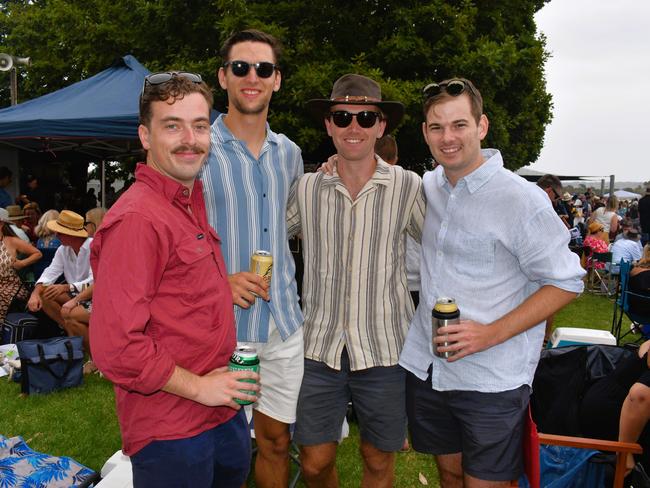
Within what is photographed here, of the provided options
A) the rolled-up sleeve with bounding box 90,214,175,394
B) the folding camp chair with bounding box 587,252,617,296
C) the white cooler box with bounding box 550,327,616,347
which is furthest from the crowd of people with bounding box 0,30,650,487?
the folding camp chair with bounding box 587,252,617,296

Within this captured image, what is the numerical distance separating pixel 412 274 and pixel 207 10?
408 inches

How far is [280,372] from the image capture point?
2.73 m

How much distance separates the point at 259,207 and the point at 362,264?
0.58 meters

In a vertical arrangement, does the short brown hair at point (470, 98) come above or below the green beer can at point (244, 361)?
above

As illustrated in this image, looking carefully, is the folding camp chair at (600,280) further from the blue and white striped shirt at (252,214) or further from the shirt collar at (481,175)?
the blue and white striped shirt at (252,214)

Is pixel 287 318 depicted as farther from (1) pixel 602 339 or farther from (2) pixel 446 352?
(1) pixel 602 339

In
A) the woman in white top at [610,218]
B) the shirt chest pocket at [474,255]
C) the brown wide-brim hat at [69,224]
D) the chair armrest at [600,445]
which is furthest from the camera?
the woman in white top at [610,218]

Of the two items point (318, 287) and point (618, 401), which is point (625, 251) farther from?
point (318, 287)

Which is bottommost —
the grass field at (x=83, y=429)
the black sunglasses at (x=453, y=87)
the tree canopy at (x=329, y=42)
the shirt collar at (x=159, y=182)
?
the grass field at (x=83, y=429)

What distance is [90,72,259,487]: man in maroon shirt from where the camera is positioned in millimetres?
1614

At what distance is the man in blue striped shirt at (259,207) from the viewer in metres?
2.59

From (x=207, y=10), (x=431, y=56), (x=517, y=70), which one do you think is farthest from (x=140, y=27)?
(x=517, y=70)

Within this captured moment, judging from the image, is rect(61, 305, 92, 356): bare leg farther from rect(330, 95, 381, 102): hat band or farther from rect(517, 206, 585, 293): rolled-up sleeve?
rect(517, 206, 585, 293): rolled-up sleeve

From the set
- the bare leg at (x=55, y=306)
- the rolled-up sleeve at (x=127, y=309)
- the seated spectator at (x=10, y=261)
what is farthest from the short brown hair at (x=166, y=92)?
the seated spectator at (x=10, y=261)
